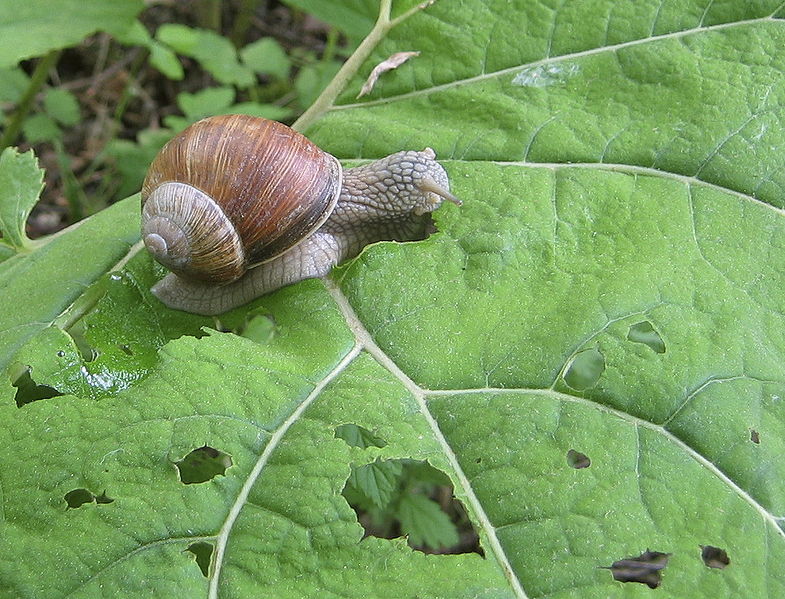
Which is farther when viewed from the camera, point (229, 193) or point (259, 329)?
point (259, 329)

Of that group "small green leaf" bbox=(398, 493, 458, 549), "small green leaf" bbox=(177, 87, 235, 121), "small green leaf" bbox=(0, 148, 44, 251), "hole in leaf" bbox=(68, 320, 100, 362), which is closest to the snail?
"hole in leaf" bbox=(68, 320, 100, 362)

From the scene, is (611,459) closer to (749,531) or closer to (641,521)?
(641,521)

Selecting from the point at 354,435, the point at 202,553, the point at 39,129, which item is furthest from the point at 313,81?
the point at 202,553

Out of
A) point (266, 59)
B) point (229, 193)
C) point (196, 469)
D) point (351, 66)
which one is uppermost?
point (351, 66)

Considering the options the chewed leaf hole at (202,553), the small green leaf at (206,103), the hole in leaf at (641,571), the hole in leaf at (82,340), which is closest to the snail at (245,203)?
the hole in leaf at (82,340)

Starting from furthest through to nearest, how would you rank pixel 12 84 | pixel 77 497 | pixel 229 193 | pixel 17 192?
pixel 12 84
pixel 17 192
pixel 229 193
pixel 77 497

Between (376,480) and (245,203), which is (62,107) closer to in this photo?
(245,203)

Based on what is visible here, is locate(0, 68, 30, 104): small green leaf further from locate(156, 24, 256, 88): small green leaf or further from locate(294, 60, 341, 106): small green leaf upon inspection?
locate(294, 60, 341, 106): small green leaf
